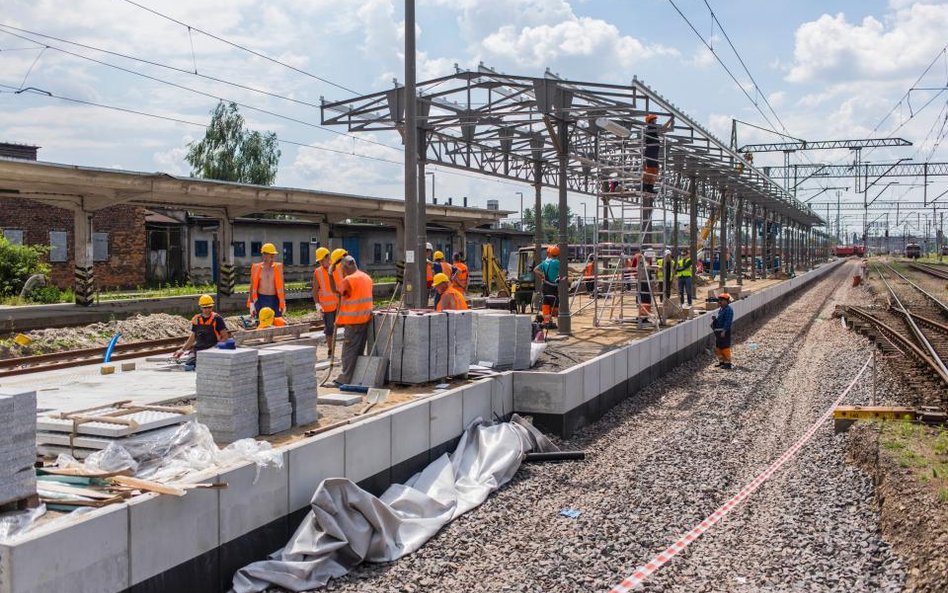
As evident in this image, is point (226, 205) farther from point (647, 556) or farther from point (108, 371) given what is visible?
point (647, 556)

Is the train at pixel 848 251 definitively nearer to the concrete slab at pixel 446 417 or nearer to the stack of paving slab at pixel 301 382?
the concrete slab at pixel 446 417

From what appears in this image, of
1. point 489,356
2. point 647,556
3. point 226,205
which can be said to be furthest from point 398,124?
point 226,205

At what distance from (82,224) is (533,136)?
1384 centimetres

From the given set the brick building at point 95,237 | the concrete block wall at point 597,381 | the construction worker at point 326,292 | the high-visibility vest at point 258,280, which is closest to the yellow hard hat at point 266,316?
the high-visibility vest at point 258,280

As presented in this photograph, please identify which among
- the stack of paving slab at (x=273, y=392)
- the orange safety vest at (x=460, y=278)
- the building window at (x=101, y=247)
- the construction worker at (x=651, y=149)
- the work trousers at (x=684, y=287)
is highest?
the construction worker at (x=651, y=149)

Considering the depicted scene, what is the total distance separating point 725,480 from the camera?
9.60 m

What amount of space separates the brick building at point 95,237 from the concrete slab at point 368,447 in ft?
90.4

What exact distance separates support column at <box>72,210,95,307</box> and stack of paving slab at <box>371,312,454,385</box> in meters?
15.9

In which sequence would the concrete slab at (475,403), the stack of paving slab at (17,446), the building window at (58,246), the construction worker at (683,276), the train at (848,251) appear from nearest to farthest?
1. the stack of paving slab at (17,446)
2. the concrete slab at (475,403)
3. the construction worker at (683,276)
4. the building window at (58,246)
5. the train at (848,251)

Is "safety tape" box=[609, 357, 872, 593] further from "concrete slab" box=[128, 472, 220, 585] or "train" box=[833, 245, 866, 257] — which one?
"train" box=[833, 245, 866, 257]

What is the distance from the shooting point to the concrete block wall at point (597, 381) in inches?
452

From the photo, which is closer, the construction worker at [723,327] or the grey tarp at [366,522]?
the grey tarp at [366,522]

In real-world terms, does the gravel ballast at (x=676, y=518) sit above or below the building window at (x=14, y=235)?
below

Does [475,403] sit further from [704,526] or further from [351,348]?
[704,526]
